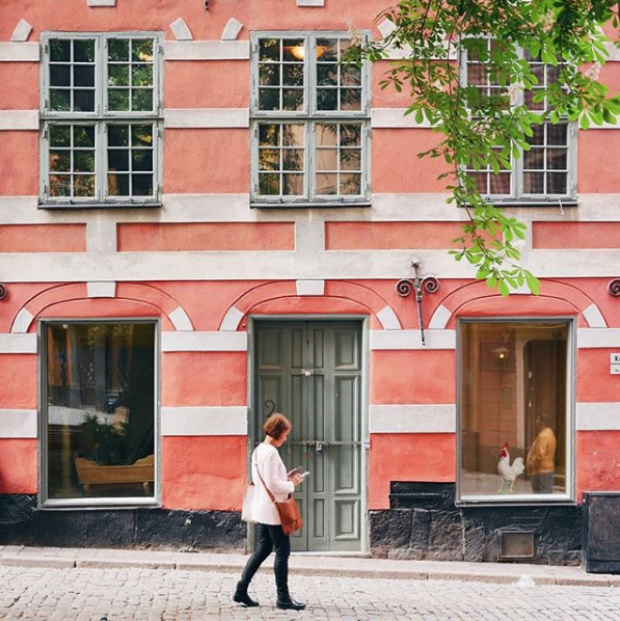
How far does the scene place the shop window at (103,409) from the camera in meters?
13.1

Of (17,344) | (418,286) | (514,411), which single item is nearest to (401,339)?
(418,286)

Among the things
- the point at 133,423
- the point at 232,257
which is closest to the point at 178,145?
the point at 232,257

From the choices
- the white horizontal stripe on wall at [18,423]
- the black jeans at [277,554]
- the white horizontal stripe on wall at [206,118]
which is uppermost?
the white horizontal stripe on wall at [206,118]

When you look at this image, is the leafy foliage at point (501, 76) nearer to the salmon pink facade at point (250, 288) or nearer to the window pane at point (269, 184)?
the salmon pink facade at point (250, 288)

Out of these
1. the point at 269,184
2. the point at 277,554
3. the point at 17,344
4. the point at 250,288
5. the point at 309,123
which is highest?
the point at 309,123

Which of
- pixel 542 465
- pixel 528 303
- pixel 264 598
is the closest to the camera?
pixel 264 598

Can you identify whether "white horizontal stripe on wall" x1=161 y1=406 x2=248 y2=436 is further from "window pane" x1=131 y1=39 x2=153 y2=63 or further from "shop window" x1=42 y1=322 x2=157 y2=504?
"window pane" x1=131 y1=39 x2=153 y2=63

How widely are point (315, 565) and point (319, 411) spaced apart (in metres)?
1.76

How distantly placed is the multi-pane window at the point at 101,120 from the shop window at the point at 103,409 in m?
1.57

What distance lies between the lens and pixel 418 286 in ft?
42.6

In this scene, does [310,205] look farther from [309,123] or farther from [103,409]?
[103,409]

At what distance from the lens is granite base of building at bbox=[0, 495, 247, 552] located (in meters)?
12.9

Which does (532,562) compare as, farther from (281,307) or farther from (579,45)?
(579,45)

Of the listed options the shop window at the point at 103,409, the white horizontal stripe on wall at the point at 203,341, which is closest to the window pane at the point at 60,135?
the shop window at the point at 103,409
